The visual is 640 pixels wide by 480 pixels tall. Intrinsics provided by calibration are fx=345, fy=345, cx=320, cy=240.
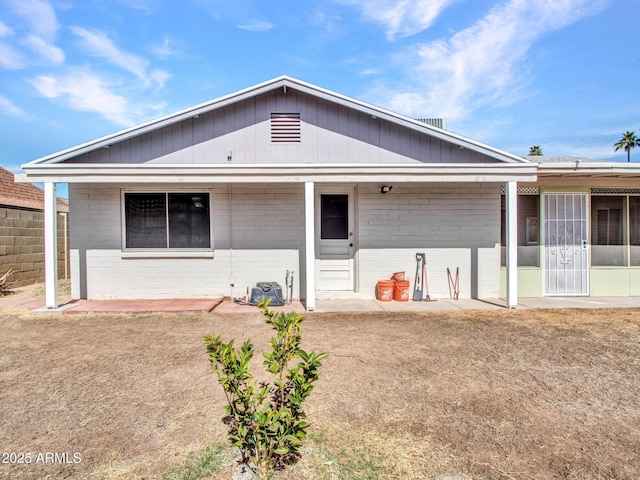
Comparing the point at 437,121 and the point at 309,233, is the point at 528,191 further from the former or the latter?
the point at 309,233

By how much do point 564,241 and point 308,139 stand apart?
20.9 ft

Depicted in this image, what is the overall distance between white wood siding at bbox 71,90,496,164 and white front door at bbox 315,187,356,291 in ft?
2.98

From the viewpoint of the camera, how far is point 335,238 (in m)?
8.07

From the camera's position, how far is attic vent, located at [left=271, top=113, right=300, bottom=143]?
25.0 feet

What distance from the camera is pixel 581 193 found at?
26.4 feet

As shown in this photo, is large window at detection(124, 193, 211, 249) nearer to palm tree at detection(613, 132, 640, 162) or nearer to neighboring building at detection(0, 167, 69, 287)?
neighboring building at detection(0, 167, 69, 287)

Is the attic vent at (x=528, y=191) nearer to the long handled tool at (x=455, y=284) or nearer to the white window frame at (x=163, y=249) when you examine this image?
the long handled tool at (x=455, y=284)

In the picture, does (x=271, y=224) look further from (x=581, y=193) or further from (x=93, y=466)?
(x=581, y=193)

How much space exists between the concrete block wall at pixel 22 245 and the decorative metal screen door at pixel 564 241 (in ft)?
44.9

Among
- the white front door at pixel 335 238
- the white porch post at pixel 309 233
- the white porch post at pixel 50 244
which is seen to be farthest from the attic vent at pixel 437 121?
the white porch post at pixel 50 244

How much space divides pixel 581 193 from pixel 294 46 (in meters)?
8.27

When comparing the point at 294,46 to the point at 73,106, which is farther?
the point at 73,106

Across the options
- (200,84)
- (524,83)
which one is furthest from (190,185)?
(524,83)

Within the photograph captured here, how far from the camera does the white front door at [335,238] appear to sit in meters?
8.05
